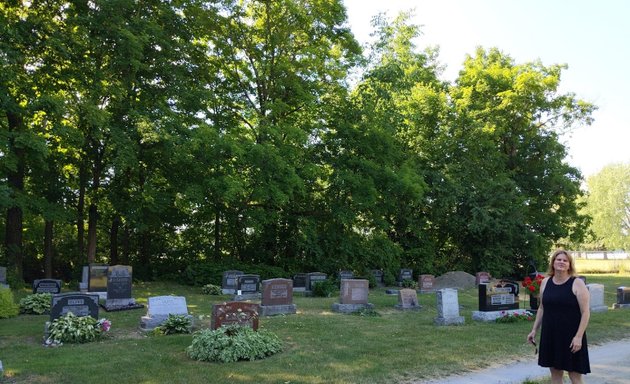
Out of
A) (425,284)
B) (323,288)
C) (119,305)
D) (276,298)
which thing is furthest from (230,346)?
(425,284)

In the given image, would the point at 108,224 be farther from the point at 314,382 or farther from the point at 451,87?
the point at 451,87

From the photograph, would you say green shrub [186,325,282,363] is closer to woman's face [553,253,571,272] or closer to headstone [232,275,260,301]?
woman's face [553,253,571,272]

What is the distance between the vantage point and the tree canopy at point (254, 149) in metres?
18.1

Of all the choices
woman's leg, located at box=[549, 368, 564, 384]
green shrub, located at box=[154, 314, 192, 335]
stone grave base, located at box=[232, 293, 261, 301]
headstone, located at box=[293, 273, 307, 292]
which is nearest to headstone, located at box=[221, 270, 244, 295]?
stone grave base, located at box=[232, 293, 261, 301]

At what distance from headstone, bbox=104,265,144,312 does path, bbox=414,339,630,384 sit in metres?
9.90

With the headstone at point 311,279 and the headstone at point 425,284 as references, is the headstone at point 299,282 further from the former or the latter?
the headstone at point 425,284

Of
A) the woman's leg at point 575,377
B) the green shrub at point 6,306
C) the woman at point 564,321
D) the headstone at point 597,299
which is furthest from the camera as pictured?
the headstone at point 597,299

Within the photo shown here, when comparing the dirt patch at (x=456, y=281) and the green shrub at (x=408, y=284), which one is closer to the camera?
the green shrub at (x=408, y=284)

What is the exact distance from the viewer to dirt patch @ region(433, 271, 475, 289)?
24.0 meters

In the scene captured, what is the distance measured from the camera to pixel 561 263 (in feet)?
16.6

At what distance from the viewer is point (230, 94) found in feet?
77.8

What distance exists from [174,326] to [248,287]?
727cm

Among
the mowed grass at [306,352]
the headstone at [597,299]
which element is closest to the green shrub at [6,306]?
the mowed grass at [306,352]

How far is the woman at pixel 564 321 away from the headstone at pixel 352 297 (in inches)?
352
